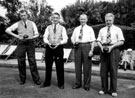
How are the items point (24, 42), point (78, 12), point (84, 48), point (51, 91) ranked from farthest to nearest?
1. point (78, 12)
2. point (24, 42)
3. point (84, 48)
4. point (51, 91)

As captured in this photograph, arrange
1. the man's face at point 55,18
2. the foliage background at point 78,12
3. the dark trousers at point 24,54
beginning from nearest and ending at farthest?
the man's face at point 55,18 → the dark trousers at point 24,54 → the foliage background at point 78,12

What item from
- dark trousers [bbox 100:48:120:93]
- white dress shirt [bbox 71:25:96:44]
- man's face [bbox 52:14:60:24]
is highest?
man's face [bbox 52:14:60:24]

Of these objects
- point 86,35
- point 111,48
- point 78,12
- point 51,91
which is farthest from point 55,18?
point 78,12

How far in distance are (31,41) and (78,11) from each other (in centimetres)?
2519

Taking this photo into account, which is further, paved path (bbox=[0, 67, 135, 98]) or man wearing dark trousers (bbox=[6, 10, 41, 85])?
man wearing dark trousers (bbox=[6, 10, 41, 85])

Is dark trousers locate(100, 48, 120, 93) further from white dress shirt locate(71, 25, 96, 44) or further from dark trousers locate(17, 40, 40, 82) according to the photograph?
dark trousers locate(17, 40, 40, 82)

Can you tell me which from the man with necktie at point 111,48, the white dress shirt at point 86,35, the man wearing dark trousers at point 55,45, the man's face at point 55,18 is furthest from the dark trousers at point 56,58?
the man with necktie at point 111,48

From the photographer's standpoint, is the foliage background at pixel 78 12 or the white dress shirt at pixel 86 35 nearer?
the white dress shirt at pixel 86 35

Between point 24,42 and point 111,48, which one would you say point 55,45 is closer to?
point 24,42

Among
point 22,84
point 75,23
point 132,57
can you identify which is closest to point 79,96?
point 22,84

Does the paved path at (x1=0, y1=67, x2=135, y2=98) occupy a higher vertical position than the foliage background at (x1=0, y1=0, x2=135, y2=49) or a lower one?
lower

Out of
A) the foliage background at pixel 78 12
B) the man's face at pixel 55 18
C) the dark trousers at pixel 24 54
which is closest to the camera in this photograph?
the man's face at pixel 55 18

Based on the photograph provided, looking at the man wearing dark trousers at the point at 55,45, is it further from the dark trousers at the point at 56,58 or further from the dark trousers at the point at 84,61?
the dark trousers at the point at 84,61

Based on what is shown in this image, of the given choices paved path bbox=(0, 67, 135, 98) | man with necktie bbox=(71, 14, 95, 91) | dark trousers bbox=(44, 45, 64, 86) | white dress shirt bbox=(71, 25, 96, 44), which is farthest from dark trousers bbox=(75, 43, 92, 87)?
dark trousers bbox=(44, 45, 64, 86)
